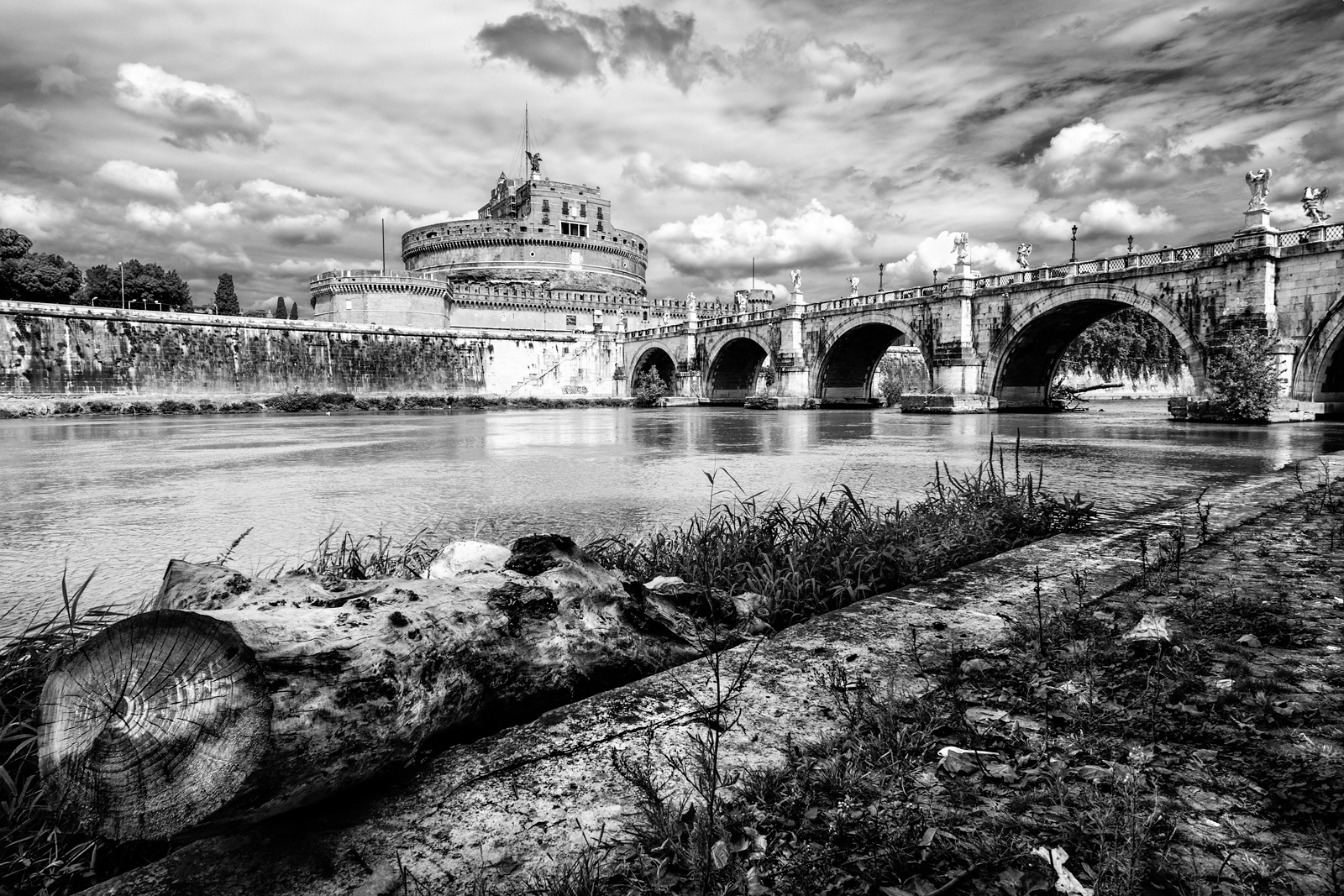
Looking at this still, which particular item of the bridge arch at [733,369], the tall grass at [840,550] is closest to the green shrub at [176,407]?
the bridge arch at [733,369]

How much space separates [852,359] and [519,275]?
43.4m

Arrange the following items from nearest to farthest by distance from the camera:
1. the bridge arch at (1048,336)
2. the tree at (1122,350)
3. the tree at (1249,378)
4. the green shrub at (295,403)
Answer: the tree at (1249,378)
the bridge arch at (1048,336)
the green shrub at (295,403)
the tree at (1122,350)

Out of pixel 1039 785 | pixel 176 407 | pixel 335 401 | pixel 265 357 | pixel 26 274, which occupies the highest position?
pixel 26 274

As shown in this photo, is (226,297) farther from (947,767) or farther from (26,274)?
(947,767)

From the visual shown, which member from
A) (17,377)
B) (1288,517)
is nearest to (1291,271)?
(1288,517)

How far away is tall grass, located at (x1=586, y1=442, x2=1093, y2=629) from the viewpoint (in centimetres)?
348

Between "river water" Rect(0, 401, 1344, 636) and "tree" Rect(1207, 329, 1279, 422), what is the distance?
1332 mm

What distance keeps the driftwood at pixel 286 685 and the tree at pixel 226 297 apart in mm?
89303

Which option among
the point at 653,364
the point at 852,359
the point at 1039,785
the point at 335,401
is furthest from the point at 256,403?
the point at 1039,785

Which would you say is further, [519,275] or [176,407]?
[519,275]

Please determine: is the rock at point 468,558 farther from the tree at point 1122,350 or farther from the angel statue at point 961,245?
the tree at point 1122,350

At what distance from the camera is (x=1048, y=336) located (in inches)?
1297

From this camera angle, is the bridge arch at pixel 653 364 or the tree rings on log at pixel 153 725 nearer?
the tree rings on log at pixel 153 725

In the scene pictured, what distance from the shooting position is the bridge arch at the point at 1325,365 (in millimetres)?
21891
